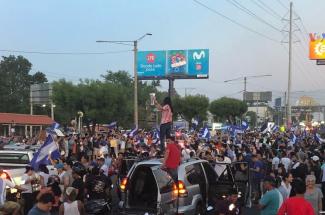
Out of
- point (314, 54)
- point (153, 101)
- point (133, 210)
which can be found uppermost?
point (314, 54)

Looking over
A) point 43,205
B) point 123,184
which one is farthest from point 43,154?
point 43,205

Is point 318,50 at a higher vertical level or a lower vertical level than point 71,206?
higher

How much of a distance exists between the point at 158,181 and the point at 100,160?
6.50 metres

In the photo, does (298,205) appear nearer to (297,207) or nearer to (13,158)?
(297,207)

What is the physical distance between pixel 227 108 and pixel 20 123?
40.6 meters

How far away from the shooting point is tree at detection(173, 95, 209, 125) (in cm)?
8175

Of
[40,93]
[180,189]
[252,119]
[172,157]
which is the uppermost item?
[40,93]

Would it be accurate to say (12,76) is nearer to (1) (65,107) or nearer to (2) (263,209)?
(1) (65,107)

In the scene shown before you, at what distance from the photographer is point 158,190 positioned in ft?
35.4

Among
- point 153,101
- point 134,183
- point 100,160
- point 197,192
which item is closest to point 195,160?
point 197,192

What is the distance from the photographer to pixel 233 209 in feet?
31.0

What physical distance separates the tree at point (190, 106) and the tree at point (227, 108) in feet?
37.1

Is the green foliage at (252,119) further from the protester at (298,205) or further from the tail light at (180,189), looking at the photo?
the protester at (298,205)

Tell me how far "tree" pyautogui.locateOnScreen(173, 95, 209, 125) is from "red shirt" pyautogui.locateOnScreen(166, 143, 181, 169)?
70.4m
